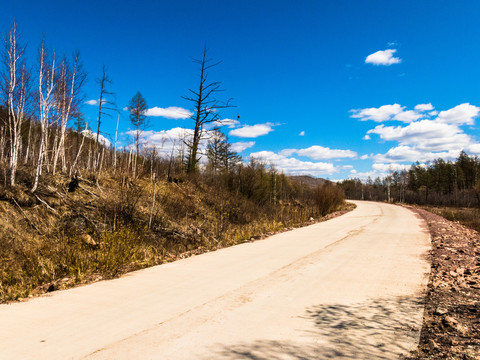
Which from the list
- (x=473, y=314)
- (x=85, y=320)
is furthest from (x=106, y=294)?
(x=473, y=314)

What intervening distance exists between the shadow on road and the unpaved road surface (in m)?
0.01

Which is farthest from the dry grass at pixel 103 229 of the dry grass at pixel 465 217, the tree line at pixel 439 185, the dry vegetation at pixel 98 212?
the tree line at pixel 439 185

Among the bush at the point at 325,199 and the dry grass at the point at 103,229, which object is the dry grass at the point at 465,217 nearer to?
the bush at the point at 325,199

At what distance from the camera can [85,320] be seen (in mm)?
3363

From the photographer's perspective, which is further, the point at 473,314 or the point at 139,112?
the point at 139,112

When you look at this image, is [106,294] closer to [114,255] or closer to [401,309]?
[114,255]

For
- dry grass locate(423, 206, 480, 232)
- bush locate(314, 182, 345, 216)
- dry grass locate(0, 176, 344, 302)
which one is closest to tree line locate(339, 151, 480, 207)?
dry grass locate(423, 206, 480, 232)

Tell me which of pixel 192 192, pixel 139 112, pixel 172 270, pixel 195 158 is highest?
pixel 139 112

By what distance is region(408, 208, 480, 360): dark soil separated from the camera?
8.82 feet

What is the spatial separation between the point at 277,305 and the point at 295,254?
3496mm

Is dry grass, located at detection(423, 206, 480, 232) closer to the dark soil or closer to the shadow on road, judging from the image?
the dark soil

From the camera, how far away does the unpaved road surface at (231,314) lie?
8.93ft

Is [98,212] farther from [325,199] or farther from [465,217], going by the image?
[465,217]

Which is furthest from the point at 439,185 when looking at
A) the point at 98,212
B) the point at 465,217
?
the point at 98,212
